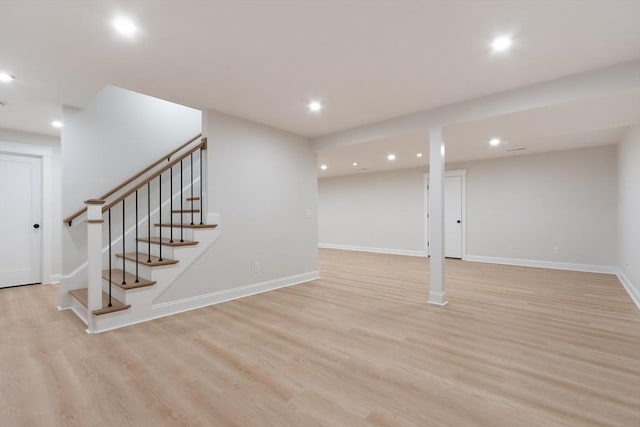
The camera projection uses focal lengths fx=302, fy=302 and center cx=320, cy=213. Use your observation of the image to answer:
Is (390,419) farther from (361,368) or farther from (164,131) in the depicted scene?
(164,131)

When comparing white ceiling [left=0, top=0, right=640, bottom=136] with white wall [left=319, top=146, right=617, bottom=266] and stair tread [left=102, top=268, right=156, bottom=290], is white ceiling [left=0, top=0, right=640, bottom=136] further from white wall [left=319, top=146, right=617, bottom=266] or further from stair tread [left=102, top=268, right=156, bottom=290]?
white wall [left=319, top=146, right=617, bottom=266]

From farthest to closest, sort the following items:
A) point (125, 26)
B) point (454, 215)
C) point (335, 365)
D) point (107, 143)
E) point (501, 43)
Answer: point (454, 215) < point (107, 143) < point (501, 43) < point (335, 365) < point (125, 26)

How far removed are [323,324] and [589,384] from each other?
2.00 m

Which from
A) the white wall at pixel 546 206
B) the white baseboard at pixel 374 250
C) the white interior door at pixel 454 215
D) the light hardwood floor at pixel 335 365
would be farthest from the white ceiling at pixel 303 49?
the white baseboard at pixel 374 250

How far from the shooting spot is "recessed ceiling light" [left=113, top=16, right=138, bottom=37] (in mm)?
1995

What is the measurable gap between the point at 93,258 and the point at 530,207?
7.24m

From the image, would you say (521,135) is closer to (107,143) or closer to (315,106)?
(315,106)

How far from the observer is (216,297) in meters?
3.72

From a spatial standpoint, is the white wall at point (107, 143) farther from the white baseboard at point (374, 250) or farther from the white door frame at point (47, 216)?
the white baseboard at point (374, 250)

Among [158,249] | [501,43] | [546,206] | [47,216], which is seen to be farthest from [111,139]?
[546,206]

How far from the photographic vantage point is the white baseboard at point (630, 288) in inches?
139

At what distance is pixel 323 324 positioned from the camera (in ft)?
9.86

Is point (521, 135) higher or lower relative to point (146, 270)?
higher

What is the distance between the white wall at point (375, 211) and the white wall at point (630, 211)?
3.61 m
